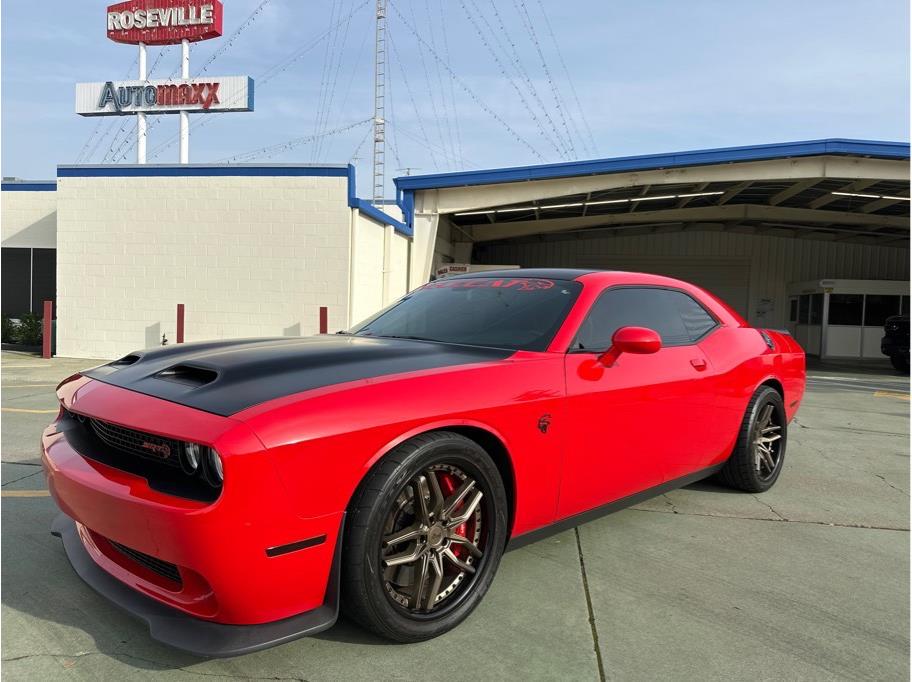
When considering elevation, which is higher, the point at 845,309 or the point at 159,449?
the point at 845,309

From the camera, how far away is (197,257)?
1309 centimetres

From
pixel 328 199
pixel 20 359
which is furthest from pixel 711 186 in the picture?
pixel 20 359

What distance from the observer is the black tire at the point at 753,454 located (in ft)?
13.6

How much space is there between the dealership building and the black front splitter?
1081 centimetres

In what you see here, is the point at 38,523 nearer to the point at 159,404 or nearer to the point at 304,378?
the point at 159,404

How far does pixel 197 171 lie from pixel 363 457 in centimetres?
1262

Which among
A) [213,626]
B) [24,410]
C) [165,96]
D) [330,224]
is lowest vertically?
[24,410]

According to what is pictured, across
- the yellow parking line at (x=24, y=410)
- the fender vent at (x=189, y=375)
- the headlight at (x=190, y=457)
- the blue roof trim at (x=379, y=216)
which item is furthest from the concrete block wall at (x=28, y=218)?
the headlight at (x=190, y=457)

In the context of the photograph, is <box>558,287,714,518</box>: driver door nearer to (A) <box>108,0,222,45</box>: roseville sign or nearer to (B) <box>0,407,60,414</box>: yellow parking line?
(B) <box>0,407,60,414</box>: yellow parking line

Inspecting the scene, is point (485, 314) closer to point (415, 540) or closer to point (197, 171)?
point (415, 540)

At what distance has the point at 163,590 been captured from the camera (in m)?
2.07

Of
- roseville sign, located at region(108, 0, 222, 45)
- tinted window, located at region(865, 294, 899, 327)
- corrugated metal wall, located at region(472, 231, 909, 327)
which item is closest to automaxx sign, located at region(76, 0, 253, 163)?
roseville sign, located at region(108, 0, 222, 45)

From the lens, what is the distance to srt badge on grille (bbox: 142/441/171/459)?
2062 millimetres

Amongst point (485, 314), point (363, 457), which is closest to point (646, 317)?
point (485, 314)
